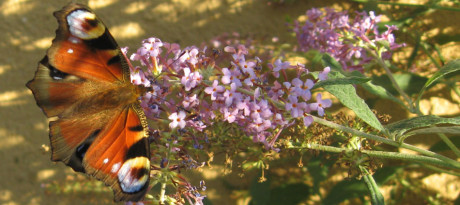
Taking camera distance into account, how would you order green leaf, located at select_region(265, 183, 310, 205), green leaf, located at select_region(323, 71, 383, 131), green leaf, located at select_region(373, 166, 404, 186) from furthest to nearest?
1. green leaf, located at select_region(265, 183, 310, 205)
2. green leaf, located at select_region(373, 166, 404, 186)
3. green leaf, located at select_region(323, 71, 383, 131)

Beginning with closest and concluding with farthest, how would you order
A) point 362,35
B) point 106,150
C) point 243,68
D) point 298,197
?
point 106,150, point 243,68, point 362,35, point 298,197

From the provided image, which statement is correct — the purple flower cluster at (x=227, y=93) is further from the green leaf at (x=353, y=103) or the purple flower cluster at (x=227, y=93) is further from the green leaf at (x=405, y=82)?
the green leaf at (x=405, y=82)

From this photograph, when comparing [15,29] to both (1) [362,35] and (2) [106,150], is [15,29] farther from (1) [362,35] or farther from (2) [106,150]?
(1) [362,35]

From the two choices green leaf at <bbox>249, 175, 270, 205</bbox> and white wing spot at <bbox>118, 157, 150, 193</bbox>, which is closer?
white wing spot at <bbox>118, 157, 150, 193</bbox>

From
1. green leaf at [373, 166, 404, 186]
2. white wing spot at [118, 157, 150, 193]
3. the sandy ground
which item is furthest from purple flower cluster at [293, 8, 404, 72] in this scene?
white wing spot at [118, 157, 150, 193]

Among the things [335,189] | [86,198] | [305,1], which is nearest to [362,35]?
[335,189]

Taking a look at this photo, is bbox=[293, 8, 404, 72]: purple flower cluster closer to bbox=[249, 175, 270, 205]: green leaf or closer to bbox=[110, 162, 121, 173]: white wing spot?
bbox=[249, 175, 270, 205]: green leaf

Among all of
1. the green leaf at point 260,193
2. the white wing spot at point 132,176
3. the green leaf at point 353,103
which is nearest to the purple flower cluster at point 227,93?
the green leaf at point 353,103
